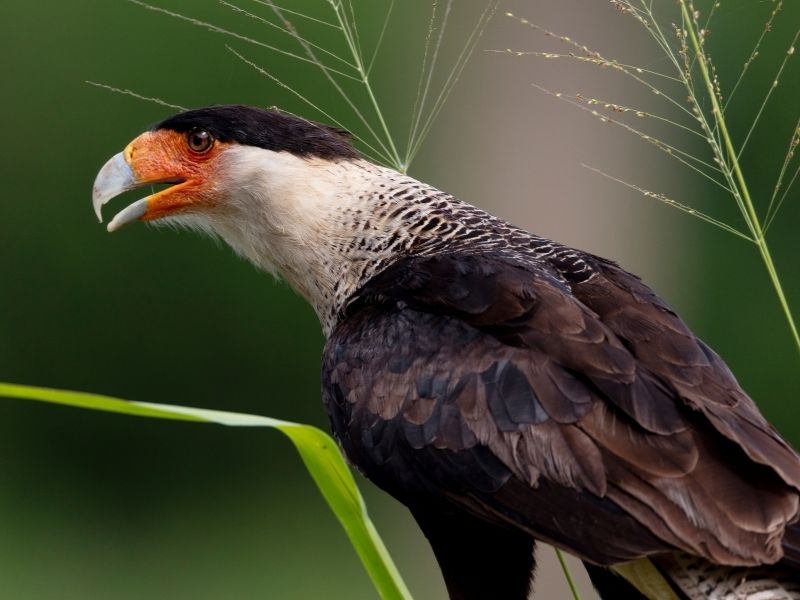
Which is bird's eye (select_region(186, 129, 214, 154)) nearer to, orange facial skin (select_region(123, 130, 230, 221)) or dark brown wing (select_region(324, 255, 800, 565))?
orange facial skin (select_region(123, 130, 230, 221))

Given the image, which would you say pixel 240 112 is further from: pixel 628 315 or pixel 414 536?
pixel 414 536

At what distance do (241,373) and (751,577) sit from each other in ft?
26.4

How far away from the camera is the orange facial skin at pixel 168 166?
3783mm

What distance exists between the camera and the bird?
106 inches

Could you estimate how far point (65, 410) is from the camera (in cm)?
1069

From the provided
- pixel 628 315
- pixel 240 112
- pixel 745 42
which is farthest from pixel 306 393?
pixel 628 315

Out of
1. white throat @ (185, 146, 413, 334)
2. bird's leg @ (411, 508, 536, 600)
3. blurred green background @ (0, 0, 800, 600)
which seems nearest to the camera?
bird's leg @ (411, 508, 536, 600)

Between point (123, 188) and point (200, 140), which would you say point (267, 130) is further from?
point (123, 188)

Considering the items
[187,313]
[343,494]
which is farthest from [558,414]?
[187,313]

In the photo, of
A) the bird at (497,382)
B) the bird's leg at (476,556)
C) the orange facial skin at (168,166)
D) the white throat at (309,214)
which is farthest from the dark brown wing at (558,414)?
the orange facial skin at (168,166)

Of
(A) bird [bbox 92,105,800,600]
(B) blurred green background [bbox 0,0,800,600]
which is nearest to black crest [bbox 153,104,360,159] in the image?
(A) bird [bbox 92,105,800,600]

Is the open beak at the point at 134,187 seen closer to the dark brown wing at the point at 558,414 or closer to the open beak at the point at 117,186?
the open beak at the point at 117,186

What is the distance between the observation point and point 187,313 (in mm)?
10375

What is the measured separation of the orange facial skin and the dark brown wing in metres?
0.70
